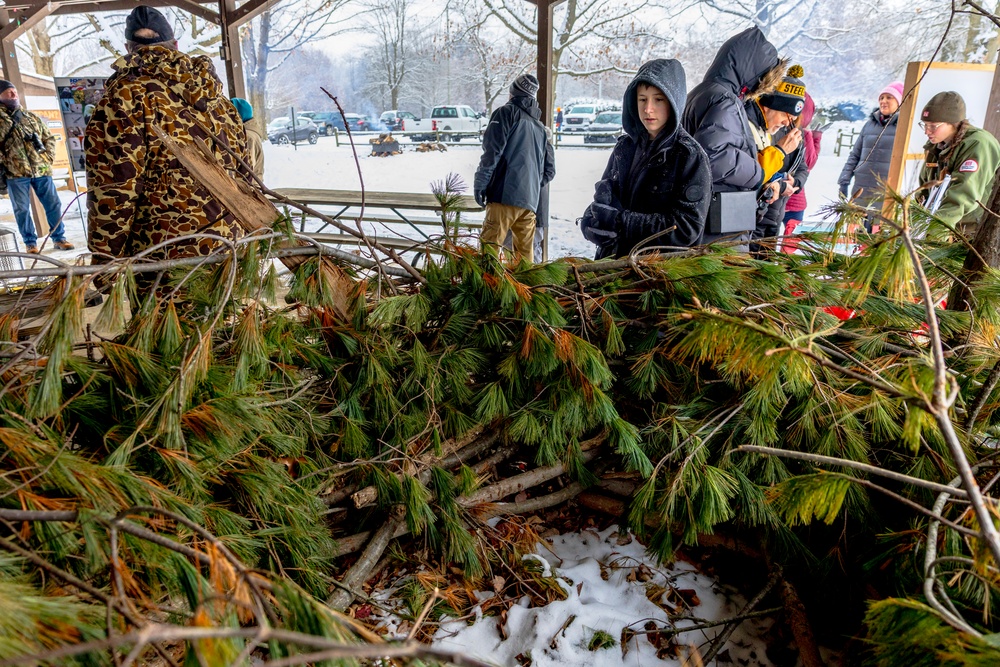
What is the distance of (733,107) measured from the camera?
283 cm

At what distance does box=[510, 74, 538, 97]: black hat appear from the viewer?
4.60 m

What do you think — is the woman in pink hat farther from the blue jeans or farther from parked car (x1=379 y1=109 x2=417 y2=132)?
the blue jeans

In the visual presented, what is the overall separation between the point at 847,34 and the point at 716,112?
469 centimetres

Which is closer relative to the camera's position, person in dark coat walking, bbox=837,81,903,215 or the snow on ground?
the snow on ground

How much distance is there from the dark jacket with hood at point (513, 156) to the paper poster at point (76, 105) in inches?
198

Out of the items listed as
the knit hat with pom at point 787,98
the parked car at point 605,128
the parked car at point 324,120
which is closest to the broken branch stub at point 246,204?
the knit hat with pom at point 787,98

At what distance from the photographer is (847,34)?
20.1 feet

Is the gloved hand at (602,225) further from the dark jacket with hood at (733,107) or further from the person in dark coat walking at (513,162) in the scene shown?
the person in dark coat walking at (513,162)

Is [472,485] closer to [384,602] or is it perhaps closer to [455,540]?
[455,540]

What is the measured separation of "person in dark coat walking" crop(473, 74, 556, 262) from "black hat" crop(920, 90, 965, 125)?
8.73ft

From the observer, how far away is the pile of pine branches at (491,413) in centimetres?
110

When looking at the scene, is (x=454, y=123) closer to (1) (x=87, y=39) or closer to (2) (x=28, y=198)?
(2) (x=28, y=198)

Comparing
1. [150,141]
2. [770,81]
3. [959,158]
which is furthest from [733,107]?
[150,141]

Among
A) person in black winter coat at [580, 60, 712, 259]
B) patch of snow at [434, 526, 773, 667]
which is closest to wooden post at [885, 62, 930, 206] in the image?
person in black winter coat at [580, 60, 712, 259]
